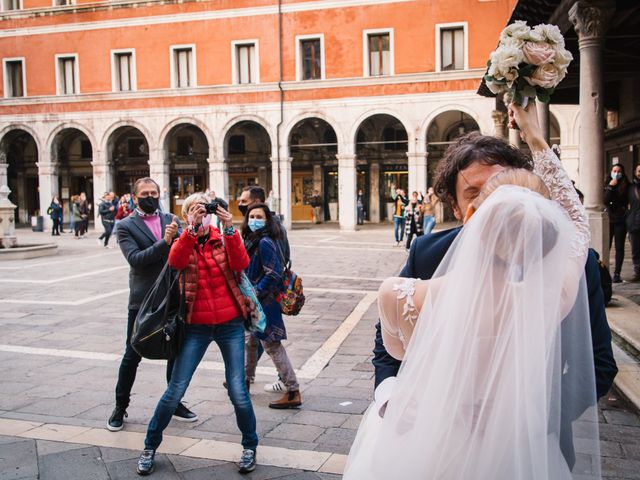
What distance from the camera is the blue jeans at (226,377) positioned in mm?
3816

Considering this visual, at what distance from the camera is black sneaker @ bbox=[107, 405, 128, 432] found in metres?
4.52

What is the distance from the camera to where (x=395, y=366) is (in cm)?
214

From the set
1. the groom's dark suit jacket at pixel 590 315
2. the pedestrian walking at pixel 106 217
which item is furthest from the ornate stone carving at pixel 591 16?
the pedestrian walking at pixel 106 217

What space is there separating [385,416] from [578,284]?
0.69 metres

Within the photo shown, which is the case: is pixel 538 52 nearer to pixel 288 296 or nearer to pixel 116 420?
pixel 288 296

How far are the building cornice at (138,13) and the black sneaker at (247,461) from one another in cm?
2450

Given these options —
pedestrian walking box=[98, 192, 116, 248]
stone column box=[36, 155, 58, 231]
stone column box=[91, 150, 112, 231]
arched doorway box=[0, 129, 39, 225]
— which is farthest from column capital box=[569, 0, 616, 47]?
arched doorway box=[0, 129, 39, 225]

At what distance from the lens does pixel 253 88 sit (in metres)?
27.5

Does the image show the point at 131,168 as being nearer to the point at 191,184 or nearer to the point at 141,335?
the point at 191,184

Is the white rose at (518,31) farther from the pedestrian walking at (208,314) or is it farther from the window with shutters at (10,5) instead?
the window with shutters at (10,5)

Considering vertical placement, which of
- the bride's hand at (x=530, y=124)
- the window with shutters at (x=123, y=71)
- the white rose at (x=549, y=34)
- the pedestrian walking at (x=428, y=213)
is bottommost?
the pedestrian walking at (x=428, y=213)

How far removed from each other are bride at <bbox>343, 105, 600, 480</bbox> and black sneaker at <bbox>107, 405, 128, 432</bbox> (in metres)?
3.19

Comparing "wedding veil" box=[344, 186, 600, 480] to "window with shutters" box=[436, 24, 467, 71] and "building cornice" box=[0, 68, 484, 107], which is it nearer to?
"building cornice" box=[0, 68, 484, 107]

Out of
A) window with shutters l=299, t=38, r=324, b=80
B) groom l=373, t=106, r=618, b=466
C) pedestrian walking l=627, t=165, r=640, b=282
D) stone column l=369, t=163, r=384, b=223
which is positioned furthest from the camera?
stone column l=369, t=163, r=384, b=223
